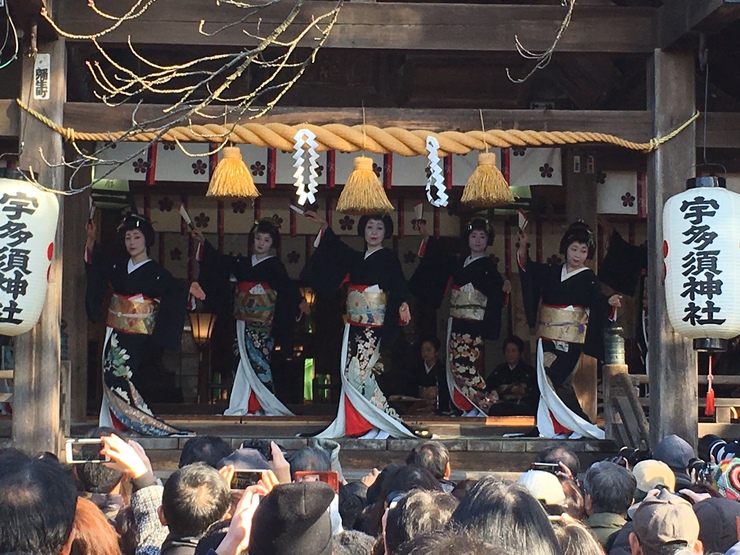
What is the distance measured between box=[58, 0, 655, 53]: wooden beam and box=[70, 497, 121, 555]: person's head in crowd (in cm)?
628

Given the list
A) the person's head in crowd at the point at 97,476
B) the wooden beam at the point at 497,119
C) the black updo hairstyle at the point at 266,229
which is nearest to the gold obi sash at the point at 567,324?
the wooden beam at the point at 497,119

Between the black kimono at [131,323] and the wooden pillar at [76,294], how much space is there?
10.4 inches

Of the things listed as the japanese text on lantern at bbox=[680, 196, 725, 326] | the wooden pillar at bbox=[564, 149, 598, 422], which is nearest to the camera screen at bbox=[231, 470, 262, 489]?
the japanese text on lantern at bbox=[680, 196, 725, 326]

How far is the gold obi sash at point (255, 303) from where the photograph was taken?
11633 millimetres

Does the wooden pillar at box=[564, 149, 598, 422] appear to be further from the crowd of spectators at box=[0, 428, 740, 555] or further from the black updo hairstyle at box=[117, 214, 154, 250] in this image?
the crowd of spectators at box=[0, 428, 740, 555]

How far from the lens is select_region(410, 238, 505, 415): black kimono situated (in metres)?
11.7

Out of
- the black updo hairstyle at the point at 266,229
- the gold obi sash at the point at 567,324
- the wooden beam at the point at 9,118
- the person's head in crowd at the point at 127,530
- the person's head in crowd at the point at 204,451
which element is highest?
the wooden beam at the point at 9,118

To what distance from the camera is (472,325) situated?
11.7m

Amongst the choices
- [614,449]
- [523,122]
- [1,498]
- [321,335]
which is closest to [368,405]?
[614,449]

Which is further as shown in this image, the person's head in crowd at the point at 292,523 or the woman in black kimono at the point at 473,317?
the woman in black kimono at the point at 473,317

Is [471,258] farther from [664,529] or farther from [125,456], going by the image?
[664,529]

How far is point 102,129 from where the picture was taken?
9.09 metres

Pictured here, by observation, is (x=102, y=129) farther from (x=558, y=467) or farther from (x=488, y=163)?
(x=558, y=467)

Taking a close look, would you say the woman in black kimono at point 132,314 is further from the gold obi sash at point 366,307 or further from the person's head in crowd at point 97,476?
the person's head in crowd at point 97,476
